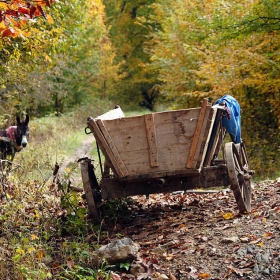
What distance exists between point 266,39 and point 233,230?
9112 mm

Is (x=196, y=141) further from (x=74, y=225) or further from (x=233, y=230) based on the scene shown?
(x=74, y=225)

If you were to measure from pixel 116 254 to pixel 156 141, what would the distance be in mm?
1664

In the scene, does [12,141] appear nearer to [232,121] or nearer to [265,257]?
[232,121]

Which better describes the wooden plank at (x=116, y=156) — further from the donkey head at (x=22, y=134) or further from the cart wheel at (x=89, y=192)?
the donkey head at (x=22, y=134)

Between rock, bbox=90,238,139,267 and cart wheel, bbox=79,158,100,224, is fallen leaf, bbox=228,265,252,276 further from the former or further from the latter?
cart wheel, bbox=79,158,100,224

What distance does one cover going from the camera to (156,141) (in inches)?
252

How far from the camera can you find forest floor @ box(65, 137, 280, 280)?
202 inches

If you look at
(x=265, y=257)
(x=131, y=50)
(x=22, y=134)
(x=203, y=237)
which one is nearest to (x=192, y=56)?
(x=22, y=134)

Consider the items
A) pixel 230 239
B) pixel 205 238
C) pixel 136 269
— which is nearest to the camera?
pixel 136 269

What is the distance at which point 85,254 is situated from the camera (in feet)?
18.2


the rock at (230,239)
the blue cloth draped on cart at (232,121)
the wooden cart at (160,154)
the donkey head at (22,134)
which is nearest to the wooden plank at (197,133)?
the wooden cart at (160,154)

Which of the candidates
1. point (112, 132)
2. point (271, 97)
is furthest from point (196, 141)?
point (271, 97)

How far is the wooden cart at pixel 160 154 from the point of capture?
6.33m

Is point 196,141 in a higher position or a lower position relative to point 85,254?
higher
